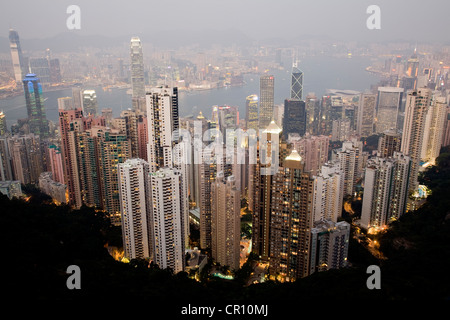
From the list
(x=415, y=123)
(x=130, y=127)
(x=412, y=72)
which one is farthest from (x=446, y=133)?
(x=130, y=127)

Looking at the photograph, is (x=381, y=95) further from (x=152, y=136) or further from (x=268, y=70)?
(x=152, y=136)

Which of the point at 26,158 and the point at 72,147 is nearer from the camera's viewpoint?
the point at 72,147

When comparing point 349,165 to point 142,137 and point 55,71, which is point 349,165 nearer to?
point 142,137

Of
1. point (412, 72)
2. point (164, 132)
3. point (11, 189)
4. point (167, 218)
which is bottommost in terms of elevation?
point (11, 189)

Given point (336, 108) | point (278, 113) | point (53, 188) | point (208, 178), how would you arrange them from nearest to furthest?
point (208, 178) → point (53, 188) → point (278, 113) → point (336, 108)

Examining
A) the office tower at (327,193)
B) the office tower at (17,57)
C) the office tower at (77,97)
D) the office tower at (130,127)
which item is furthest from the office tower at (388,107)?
→ the office tower at (17,57)

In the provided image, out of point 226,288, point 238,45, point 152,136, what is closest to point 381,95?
point 238,45
